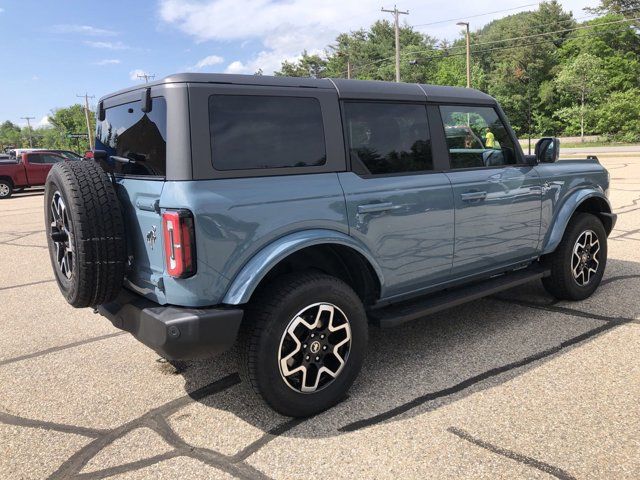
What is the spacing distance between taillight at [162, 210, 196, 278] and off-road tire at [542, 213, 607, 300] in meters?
3.41

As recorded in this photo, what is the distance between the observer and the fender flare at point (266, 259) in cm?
270

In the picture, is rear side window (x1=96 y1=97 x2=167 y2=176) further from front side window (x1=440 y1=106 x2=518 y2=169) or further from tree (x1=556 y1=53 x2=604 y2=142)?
tree (x1=556 y1=53 x2=604 y2=142)

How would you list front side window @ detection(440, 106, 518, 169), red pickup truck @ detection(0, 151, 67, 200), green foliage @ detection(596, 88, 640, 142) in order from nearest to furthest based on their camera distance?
front side window @ detection(440, 106, 518, 169) → red pickup truck @ detection(0, 151, 67, 200) → green foliage @ detection(596, 88, 640, 142)

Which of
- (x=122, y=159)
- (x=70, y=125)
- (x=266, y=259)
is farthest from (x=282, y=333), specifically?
(x=70, y=125)

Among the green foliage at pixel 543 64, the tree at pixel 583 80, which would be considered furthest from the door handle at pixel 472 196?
the tree at pixel 583 80

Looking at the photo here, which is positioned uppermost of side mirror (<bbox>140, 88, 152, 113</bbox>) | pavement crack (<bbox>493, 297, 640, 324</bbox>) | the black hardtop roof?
the black hardtop roof

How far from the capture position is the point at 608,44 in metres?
52.2

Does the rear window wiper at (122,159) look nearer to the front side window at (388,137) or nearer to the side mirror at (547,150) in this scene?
the front side window at (388,137)

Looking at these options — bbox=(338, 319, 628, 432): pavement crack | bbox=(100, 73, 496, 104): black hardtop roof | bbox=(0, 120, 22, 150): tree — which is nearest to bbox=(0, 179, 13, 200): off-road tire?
bbox=(100, 73, 496, 104): black hardtop roof

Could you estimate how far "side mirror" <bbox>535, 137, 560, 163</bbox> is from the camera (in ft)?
14.6

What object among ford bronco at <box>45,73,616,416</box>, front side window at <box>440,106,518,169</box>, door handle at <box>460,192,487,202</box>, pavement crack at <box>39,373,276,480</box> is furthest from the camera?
front side window at <box>440,106,518,169</box>

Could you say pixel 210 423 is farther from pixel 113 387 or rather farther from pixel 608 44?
pixel 608 44

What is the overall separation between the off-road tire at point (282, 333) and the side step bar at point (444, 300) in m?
0.35

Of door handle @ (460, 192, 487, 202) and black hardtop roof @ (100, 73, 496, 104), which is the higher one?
black hardtop roof @ (100, 73, 496, 104)
